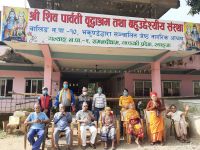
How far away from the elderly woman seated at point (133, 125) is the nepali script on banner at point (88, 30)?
2.73 meters

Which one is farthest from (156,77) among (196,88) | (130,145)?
(196,88)

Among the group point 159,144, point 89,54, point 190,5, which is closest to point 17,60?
point 89,54

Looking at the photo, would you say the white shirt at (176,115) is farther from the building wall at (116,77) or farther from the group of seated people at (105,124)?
the building wall at (116,77)

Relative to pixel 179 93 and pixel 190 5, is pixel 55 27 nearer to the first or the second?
pixel 190 5

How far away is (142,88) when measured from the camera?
1445cm

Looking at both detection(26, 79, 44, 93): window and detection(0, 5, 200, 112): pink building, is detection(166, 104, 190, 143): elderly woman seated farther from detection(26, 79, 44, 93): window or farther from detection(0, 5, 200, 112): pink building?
detection(26, 79, 44, 93): window

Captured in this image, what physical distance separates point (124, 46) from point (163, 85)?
7434 millimetres

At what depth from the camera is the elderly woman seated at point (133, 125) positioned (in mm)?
6398

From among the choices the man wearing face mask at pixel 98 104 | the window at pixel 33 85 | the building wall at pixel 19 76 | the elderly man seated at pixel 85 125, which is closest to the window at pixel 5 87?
the building wall at pixel 19 76

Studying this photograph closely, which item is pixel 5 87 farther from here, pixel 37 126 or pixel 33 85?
pixel 37 126

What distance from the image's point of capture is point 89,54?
9.73 m

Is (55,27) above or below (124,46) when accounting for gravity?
above

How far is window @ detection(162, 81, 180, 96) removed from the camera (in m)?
14.7

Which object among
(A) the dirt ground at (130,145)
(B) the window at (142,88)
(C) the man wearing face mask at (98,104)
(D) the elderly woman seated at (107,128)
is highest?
(B) the window at (142,88)
